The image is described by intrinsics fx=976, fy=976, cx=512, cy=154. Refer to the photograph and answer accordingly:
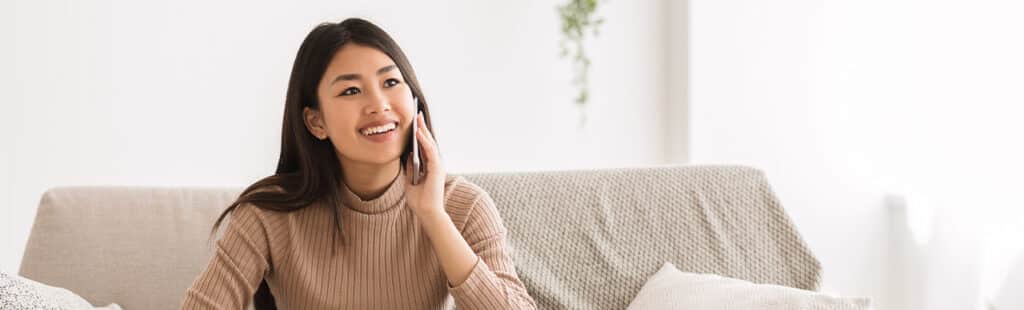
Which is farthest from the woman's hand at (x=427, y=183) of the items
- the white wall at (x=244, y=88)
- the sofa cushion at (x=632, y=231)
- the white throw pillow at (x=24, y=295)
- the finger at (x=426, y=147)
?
the white wall at (x=244, y=88)

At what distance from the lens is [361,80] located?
1491 millimetres

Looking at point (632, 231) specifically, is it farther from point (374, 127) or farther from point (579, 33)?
point (579, 33)

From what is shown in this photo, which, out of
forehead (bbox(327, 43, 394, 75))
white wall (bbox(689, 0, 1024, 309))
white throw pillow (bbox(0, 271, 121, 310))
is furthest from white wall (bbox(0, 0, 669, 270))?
forehead (bbox(327, 43, 394, 75))

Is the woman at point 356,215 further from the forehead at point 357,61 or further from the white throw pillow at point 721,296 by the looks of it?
the white throw pillow at point 721,296

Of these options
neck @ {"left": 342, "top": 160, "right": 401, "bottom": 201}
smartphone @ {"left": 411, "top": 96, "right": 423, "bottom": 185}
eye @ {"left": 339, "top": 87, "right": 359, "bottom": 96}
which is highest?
eye @ {"left": 339, "top": 87, "right": 359, "bottom": 96}

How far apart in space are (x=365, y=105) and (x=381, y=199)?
0.17 m

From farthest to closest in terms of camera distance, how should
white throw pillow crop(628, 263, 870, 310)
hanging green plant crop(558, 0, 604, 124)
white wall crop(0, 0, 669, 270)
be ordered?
1. hanging green plant crop(558, 0, 604, 124)
2. white wall crop(0, 0, 669, 270)
3. white throw pillow crop(628, 263, 870, 310)

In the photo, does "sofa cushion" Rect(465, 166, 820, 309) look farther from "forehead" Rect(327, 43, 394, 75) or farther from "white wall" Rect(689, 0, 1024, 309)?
"white wall" Rect(689, 0, 1024, 309)

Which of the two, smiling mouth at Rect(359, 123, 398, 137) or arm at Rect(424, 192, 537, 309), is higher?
smiling mouth at Rect(359, 123, 398, 137)

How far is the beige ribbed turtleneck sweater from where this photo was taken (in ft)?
4.98

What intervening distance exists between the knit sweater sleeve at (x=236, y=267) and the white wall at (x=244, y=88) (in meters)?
1.50

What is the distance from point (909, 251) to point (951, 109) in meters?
0.53

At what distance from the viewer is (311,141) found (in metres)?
1.57

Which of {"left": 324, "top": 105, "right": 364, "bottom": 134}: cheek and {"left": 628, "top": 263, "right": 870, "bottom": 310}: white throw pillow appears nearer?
{"left": 324, "top": 105, "right": 364, "bottom": 134}: cheek
